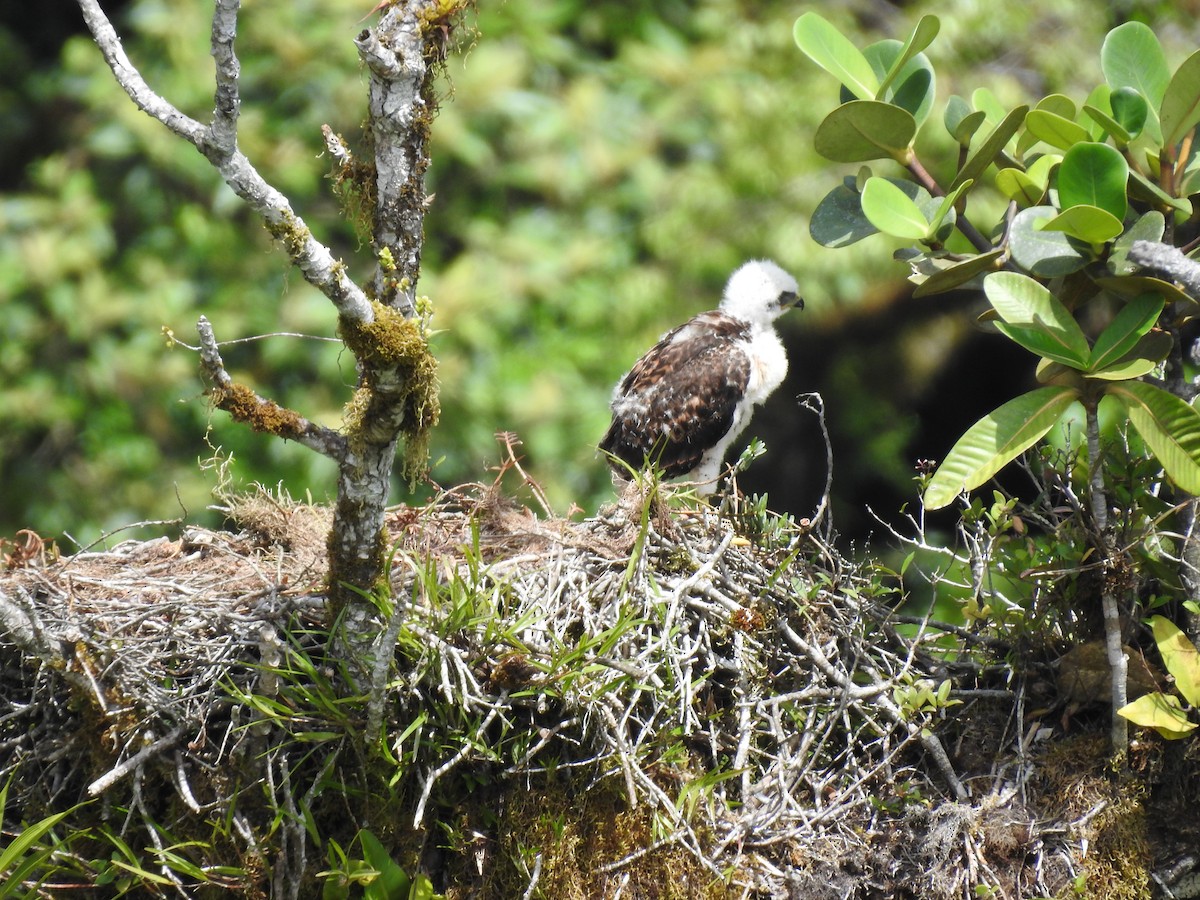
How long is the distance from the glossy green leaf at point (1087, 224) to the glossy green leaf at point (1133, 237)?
0.10 metres

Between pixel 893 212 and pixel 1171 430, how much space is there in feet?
2.41

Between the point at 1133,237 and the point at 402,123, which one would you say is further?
the point at 1133,237

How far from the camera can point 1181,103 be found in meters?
2.42

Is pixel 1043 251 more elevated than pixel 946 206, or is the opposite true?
pixel 946 206

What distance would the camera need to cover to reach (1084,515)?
2.67 metres

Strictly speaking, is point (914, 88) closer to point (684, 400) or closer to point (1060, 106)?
point (1060, 106)

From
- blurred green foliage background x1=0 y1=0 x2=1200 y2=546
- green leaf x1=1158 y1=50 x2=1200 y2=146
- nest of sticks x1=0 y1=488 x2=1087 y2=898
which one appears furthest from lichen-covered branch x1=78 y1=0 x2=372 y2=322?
blurred green foliage background x1=0 y1=0 x2=1200 y2=546

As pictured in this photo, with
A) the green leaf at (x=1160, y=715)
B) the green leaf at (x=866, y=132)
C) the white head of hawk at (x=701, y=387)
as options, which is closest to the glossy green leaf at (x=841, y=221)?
the green leaf at (x=866, y=132)

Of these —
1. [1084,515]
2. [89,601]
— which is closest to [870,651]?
[1084,515]

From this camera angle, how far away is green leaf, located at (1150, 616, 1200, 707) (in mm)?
2494

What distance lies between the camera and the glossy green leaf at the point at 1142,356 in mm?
2322

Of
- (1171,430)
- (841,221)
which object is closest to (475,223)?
(841,221)

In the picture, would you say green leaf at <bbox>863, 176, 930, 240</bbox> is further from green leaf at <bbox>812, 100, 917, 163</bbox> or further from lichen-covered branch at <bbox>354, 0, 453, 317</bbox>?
lichen-covered branch at <bbox>354, 0, 453, 317</bbox>

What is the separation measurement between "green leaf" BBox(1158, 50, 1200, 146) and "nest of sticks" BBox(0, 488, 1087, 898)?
1319mm
